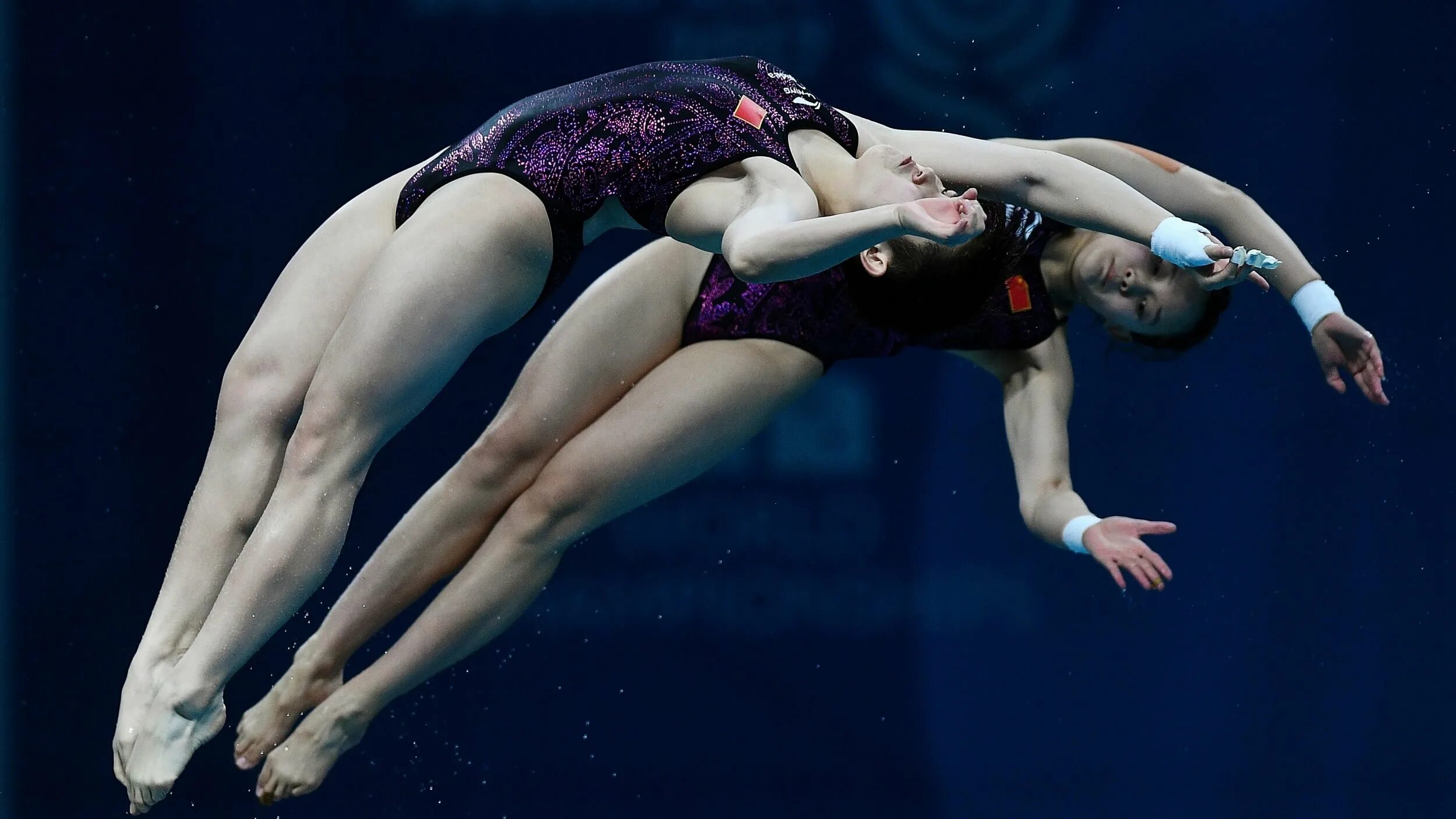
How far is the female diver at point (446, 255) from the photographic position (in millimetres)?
2801

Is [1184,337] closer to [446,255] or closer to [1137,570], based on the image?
[1137,570]

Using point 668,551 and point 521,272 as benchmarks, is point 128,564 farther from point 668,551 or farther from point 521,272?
point 521,272

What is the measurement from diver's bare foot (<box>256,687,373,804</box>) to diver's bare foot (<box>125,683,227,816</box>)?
0.43 metres

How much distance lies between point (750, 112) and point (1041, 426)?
99 cm

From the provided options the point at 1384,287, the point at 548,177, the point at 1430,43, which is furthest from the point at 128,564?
the point at 1430,43

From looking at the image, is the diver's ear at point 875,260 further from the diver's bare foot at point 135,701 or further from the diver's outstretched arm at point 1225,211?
the diver's bare foot at point 135,701

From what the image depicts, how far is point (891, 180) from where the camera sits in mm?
2885

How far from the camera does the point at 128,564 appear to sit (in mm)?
4438

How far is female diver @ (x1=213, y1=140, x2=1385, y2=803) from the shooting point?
3312 mm

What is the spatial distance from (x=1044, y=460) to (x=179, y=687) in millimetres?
1775

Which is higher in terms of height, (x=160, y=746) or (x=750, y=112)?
(x=750, y=112)

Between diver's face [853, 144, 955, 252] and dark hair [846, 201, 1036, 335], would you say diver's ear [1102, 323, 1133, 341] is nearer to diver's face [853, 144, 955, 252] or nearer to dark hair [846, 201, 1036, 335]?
dark hair [846, 201, 1036, 335]

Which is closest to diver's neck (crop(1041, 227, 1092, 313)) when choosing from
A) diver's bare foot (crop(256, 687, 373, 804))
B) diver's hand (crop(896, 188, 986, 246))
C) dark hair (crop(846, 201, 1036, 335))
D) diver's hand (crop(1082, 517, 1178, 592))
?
dark hair (crop(846, 201, 1036, 335))

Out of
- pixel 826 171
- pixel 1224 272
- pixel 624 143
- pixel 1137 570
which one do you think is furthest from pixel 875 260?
pixel 1137 570
